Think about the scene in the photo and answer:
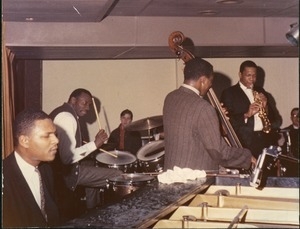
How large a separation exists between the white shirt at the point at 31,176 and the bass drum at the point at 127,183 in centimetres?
158

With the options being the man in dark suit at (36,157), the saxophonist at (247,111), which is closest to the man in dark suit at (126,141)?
the saxophonist at (247,111)

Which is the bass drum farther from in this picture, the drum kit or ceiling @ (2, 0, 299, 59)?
ceiling @ (2, 0, 299, 59)

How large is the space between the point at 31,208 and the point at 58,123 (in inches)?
136

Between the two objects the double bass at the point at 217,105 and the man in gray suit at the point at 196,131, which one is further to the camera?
the double bass at the point at 217,105

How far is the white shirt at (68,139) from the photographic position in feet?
20.0

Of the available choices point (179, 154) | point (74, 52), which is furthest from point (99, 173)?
point (74, 52)

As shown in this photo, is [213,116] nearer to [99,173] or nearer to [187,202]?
[187,202]

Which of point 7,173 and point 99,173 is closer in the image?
point 7,173

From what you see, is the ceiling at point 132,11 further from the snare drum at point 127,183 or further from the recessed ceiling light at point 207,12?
the snare drum at point 127,183

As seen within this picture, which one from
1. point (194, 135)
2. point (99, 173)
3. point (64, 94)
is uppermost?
point (64, 94)

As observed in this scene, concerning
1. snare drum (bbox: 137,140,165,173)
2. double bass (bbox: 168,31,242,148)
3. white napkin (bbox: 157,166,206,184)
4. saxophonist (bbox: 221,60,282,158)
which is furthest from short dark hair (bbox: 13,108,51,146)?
snare drum (bbox: 137,140,165,173)

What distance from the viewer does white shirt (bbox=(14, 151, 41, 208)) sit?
303cm

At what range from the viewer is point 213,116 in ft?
12.4

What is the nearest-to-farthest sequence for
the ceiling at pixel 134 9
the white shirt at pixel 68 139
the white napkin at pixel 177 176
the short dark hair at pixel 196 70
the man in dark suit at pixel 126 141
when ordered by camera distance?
the white napkin at pixel 177 176
the short dark hair at pixel 196 70
the white shirt at pixel 68 139
the ceiling at pixel 134 9
the man in dark suit at pixel 126 141
